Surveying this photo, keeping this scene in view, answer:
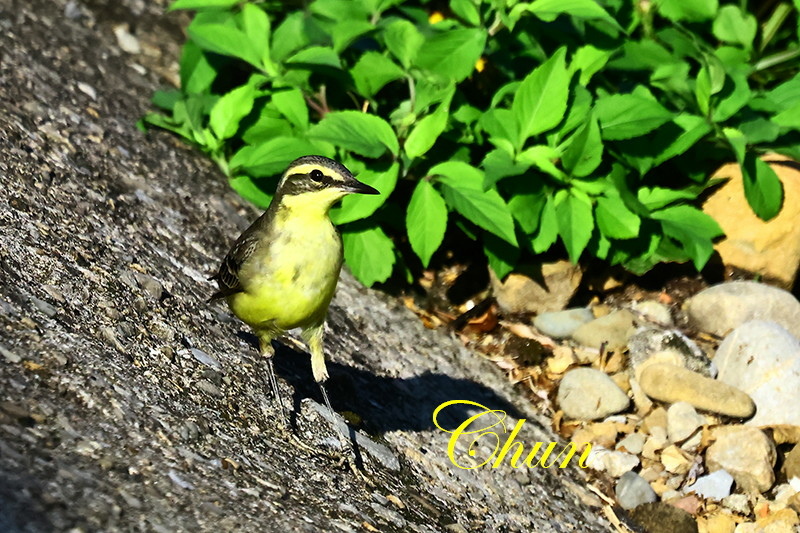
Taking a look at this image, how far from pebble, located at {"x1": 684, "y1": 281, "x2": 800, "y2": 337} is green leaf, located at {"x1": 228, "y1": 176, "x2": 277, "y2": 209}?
3.29 metres

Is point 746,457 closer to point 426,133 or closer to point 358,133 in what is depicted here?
point 426,133

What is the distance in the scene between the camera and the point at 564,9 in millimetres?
7660

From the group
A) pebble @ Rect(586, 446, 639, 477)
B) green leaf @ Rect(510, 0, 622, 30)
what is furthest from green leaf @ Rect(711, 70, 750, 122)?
pebble @ Rect(586, 446, 639, 477)

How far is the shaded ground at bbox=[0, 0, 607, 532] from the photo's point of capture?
4758mm

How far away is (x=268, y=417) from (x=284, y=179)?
53.1 inches

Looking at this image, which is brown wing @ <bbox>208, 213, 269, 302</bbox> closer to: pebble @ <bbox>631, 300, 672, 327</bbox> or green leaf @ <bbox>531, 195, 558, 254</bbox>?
green leaf @ <bbox>531, 195, 558, 254</bbox>

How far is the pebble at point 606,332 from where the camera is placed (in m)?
8.12

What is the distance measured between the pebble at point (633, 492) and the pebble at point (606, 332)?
50.7 inches

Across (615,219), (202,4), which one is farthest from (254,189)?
(615,219)

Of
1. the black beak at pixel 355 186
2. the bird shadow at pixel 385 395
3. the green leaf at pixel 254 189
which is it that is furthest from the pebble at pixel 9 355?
the green leaf at pixel 254 189

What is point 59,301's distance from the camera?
19.0 feet

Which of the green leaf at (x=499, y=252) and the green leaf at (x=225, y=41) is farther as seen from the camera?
the green leaf at (x=225, y=41)

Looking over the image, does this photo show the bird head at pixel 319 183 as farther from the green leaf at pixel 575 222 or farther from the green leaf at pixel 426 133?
the green leaf at pixel 575 222

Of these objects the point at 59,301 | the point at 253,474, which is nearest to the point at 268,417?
the point at 253,474
